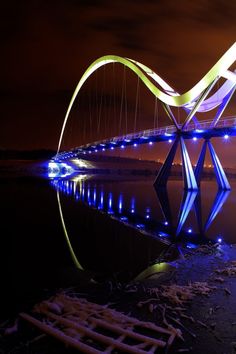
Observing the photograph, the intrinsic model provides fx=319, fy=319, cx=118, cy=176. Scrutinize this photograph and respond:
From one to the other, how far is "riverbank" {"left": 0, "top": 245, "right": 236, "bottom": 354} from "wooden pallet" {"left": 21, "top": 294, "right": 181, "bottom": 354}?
13cm

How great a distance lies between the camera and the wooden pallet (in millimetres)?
4242

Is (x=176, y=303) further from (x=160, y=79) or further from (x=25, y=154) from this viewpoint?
(x=25, y=154)

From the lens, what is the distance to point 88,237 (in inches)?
494

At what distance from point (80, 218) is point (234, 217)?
8.34 meters

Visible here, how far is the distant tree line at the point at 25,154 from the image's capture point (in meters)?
129

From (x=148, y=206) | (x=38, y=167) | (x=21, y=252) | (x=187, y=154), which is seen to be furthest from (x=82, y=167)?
(x=21, y=252)

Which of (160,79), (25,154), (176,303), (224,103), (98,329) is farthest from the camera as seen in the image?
(25,154)

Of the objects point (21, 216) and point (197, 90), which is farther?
point (197, 90)

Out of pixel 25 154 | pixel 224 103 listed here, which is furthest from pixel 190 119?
pixel 25 154

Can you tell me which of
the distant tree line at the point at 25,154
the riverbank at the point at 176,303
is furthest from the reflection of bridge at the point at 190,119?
the distant tree line at the point at 25,154

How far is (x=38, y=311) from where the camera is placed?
5.40m

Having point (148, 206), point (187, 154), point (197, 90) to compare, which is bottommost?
point (148, 206)

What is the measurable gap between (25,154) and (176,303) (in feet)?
443

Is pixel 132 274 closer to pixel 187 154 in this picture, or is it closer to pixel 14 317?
pixel 14 317
